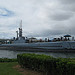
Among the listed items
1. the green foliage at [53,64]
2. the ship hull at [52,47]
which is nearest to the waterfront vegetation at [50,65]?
the green foliage at [53,64]

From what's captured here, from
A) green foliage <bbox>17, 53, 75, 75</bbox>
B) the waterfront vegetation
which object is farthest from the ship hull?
green foliage <bbox>17, 53, 75, 75</bbox>

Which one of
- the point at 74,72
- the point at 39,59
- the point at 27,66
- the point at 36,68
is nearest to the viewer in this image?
the point at 74,72

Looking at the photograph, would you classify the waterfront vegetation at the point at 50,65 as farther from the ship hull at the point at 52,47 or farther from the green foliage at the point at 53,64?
the ship hull at the point at 52,47

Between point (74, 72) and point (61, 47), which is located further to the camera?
point (61, 47)

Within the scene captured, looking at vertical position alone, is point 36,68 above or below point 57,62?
below

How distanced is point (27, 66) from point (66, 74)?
13.8 feet

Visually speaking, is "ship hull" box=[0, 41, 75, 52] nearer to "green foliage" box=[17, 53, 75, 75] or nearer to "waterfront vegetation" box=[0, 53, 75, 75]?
Answer: "waterfront vegetation" box=[0, 53, 75, 75]

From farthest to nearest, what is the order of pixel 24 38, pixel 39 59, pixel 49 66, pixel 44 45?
1. pixel 24 38
2. pixel 44 45
3. pixel 39 59
4. pixel 49 66

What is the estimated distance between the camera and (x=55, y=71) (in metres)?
6.41

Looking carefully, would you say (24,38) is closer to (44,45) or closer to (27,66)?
(44,45)

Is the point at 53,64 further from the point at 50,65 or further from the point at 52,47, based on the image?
the point at 52,47

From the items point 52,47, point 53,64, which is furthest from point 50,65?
point 52,47

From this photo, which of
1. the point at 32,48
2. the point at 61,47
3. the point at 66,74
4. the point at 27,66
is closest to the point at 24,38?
the point at 32,48

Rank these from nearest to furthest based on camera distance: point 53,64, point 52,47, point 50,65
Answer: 1. point 53,64
2. point 50,65
3. point 52,47
